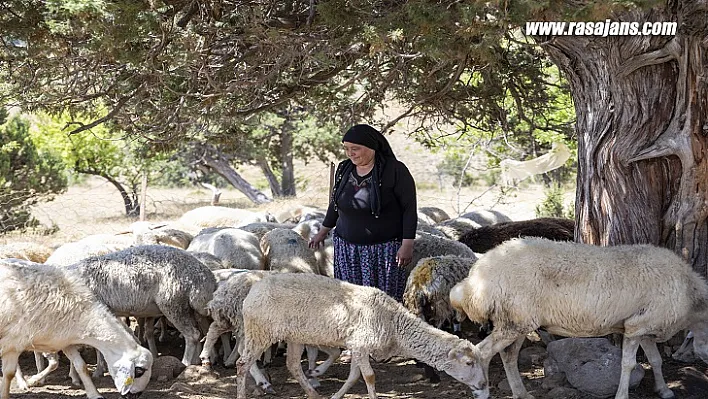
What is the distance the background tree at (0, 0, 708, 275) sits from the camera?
5.82 meters

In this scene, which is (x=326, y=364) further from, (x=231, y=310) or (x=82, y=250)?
(x=82, y=250)

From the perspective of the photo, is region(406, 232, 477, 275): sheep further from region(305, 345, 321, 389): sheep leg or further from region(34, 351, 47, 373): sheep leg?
region(34, 351, 47, 373): sheep leg

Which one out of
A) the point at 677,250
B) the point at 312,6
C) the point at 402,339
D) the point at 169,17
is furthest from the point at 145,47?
the point at 677,250

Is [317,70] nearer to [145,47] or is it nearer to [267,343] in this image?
[145,47]

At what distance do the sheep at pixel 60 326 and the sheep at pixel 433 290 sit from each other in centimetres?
227

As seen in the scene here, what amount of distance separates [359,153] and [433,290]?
1.36 metres

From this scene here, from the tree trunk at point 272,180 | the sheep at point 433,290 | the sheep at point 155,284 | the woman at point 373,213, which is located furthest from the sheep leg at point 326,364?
the tree trunk at point 272,180

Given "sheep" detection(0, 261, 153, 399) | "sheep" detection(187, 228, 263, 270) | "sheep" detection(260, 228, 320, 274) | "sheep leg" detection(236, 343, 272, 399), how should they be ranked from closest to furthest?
"sheep" detection(0, 261, 153, 399)
"sheep leg" detection(236, 343, 272, 399)
"sheep" detection(260, 228, 320, 274)
"sheep" detection(187, 228, 263, 270)

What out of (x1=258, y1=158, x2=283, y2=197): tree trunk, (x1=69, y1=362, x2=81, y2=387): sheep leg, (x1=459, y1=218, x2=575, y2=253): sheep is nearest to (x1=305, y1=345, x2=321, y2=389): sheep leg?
(x1=69, y1=362, x2=81, y2=387): sheep leg

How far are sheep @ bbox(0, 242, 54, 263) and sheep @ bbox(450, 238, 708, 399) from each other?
5794mm

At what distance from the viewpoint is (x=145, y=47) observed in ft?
24.2

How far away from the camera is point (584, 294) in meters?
6.05

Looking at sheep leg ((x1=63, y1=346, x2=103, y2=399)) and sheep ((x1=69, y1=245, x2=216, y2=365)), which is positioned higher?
sheep ((x1=69, y1=245, x2=216, y2=365))

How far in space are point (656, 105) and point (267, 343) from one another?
4.01 m
